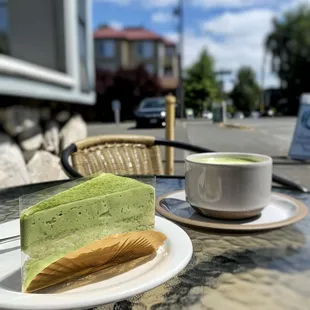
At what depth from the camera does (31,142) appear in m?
2.56

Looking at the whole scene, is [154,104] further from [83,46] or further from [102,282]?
[83,46]

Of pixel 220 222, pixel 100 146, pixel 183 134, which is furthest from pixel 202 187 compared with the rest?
pixel 183 134

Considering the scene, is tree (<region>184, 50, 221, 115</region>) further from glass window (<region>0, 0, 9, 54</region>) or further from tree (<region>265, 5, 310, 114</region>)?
tree (<region>265, 5, 310, 114</region>)

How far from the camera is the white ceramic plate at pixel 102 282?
37 cm

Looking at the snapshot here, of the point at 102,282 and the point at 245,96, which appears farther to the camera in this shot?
the point at 245,96

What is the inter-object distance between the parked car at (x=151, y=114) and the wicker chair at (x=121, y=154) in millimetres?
223

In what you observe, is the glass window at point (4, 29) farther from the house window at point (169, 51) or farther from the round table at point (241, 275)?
the house window at point (169, 51)

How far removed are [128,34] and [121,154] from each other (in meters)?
25.4

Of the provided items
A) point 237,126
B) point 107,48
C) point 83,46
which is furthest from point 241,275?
point 107,48

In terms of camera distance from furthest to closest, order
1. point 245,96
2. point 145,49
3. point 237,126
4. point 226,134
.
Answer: point 145,49 → point 245,96 → point 237,126 → point 226,134

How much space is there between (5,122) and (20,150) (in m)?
0.23

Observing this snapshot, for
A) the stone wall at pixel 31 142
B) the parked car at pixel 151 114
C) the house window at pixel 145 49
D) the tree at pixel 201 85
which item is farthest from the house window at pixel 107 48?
the parked car at pixel 151 114

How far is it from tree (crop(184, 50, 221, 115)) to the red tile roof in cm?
2301

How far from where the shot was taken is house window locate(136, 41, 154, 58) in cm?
2564
